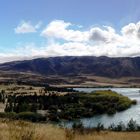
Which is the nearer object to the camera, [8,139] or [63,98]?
[8,139]

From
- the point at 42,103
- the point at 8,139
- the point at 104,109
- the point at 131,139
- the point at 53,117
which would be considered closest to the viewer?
the point at 8,139

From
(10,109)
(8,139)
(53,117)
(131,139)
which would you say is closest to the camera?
(8,139)

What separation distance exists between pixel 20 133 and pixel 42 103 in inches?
4492

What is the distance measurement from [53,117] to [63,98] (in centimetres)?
4841

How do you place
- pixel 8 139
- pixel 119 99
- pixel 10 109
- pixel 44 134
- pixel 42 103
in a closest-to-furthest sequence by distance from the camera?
pixel 8 139 < pixel 44 134 < pixel 10 109 < pixel 42 103 < pixel 119 99

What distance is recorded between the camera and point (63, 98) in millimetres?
138250

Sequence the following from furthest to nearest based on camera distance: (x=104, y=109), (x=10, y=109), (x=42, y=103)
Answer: (x=42, y=103) → (x=104, y=109) → (x=10, y=109)

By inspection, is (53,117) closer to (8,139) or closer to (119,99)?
(119,99)

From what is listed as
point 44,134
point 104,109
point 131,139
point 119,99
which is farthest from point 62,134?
point 119,99

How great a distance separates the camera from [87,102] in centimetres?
12862

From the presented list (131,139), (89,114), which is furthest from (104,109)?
(131,139)

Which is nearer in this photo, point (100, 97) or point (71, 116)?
point (71, 116)

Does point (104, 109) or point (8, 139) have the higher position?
point (8, 139)

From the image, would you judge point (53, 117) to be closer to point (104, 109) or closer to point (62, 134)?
point (104, 109)
